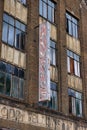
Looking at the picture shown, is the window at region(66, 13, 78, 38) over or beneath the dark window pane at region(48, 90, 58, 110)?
over

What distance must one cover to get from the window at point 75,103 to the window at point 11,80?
6340mm

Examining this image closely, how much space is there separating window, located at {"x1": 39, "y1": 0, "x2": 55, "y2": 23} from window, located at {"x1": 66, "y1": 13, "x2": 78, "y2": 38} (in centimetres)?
231

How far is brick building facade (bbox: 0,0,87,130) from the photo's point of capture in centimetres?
2162

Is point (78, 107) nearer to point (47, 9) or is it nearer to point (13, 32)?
point (47, 9)

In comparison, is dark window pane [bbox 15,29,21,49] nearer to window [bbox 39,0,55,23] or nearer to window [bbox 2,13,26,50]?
window [bbox 2,13,26,50]

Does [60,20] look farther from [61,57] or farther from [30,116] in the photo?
[30,116]

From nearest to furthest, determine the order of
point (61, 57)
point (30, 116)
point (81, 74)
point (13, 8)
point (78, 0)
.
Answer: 1. point (30, 116)
2. point (13, 8)
3. point (61, 57)
4. point (81, 74)
5. point (78, 0)

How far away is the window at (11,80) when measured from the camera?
21.1m

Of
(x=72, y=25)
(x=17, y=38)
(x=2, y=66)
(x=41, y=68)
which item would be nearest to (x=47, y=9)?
(x=72, y=25)

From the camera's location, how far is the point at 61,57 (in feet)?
90.2

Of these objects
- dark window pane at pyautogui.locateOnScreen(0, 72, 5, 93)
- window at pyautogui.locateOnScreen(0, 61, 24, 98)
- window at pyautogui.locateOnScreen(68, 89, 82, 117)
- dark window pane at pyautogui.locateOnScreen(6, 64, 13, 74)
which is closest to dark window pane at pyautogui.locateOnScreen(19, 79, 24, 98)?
window at pyautogui.locateOnScreen(0, 61, 24, 98)

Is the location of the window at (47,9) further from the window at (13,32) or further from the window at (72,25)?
the window at (13,32)

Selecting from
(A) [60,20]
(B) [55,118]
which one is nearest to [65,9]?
(A) [60,20]

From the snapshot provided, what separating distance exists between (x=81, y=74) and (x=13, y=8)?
10.1 metres
